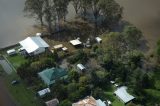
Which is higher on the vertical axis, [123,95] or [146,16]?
[146,16]

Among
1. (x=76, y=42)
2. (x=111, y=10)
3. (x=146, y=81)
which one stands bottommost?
(x=146, y=81)

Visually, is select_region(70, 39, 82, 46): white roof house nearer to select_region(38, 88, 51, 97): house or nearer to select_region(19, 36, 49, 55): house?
select_region(19, 36, 49, 55): house

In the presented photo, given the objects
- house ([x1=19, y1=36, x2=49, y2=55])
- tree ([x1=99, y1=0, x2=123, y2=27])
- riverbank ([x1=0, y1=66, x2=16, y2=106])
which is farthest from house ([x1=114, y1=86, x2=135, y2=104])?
tree ([x1=99, y1=0, x2=123, y2=27])

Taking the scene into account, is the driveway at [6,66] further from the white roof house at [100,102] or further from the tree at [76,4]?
the tree at [76,4]

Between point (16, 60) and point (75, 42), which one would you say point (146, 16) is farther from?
point (16, 60)

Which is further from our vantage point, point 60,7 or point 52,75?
point 60,7

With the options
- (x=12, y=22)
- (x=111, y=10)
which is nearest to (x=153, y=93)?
(x=111, y=10)

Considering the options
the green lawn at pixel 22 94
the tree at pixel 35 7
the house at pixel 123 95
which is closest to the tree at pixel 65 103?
the green lawn at pixel 22 94

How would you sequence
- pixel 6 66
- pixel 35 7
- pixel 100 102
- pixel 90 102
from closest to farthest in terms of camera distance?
1. pixel 90 102
2. pixel 100 102
3. pixel 6 66
4. pixel 35 7

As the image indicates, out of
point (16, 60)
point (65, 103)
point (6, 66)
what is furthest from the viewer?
point (16, 60)

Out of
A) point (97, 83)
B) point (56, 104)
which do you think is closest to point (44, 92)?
point (56, 104)
